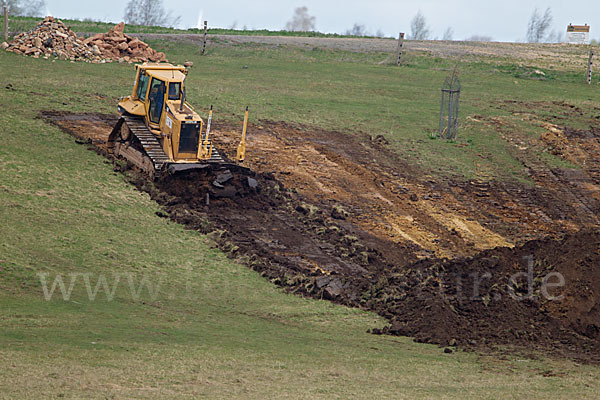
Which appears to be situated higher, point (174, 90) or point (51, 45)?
point (51, 45)

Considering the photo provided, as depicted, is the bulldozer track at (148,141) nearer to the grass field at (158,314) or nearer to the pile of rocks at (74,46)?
the grass field at (158,314)

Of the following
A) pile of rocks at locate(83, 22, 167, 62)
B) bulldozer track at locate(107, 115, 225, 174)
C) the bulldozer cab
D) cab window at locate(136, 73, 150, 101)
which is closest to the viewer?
bulldozer track at locate(107, 115, 225, 174)

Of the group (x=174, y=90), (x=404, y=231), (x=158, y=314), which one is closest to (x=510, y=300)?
(x=158, y=314)

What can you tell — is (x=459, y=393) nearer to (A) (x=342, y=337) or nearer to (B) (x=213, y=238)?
(A) (x=342, y=337)

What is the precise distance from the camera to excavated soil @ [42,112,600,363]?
14.6 metres

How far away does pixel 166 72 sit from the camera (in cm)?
2334

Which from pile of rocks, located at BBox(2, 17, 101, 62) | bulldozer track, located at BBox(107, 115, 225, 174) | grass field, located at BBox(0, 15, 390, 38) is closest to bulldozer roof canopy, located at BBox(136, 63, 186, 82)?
bulldozer track, located at BBox(107, 115, 225, 174)

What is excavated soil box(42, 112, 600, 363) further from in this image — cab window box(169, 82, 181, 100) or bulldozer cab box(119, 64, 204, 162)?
cab window box(169, 82, 181, 100)

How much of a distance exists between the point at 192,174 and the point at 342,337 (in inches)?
350

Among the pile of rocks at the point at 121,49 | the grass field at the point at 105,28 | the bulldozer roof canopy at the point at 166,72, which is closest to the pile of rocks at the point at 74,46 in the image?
the pile of rocks at the point at 121,49

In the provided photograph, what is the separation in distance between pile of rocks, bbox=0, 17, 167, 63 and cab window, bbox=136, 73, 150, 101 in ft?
52.8

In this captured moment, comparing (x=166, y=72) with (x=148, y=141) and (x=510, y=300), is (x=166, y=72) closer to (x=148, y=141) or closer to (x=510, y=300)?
(x=148, y=141)

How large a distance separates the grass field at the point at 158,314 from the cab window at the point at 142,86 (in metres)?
2.36

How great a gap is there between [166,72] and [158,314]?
11.3m
